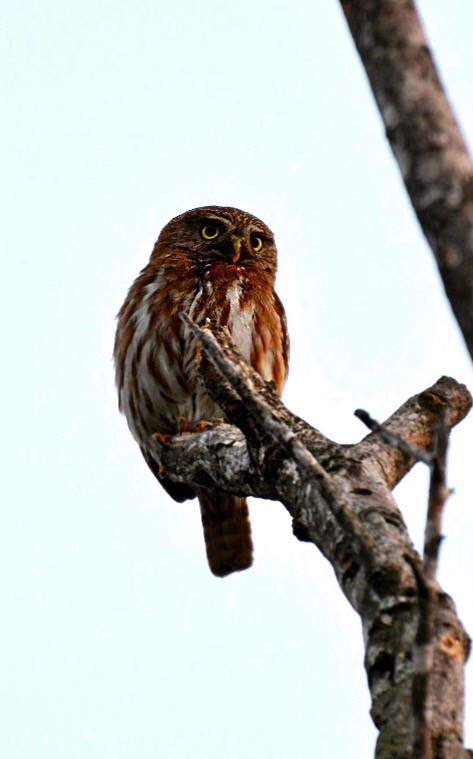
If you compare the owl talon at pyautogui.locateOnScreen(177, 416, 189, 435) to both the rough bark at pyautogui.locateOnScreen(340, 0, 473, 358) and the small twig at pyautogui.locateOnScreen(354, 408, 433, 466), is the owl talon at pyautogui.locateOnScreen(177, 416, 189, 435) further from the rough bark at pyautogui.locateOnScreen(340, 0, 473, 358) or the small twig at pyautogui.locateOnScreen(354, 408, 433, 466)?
the rough bark at pyautogui.locateOnScreen(340, 0, 473, 358)

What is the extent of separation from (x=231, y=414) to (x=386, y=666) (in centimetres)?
177

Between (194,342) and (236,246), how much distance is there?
151cm

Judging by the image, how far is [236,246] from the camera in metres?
8.76

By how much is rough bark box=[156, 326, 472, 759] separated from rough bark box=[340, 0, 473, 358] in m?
0.42

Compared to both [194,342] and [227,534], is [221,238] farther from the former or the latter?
[227,534]

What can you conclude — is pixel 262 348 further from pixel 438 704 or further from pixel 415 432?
pixel 438 704

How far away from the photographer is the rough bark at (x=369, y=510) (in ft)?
9.27

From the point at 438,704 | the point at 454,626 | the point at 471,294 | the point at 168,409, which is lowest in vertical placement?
the point at 438,704

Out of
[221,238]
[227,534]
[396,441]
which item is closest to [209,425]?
[227,534]

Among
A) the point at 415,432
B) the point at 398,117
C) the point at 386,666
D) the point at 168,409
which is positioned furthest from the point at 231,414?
the point at 168,409

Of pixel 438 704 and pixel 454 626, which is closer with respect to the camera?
pixel 438 704

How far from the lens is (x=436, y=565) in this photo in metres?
2.35

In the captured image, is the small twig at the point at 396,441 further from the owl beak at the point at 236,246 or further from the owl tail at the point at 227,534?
the owl beak at the point at 236,246

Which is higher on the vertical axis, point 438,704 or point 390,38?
point 390,38
